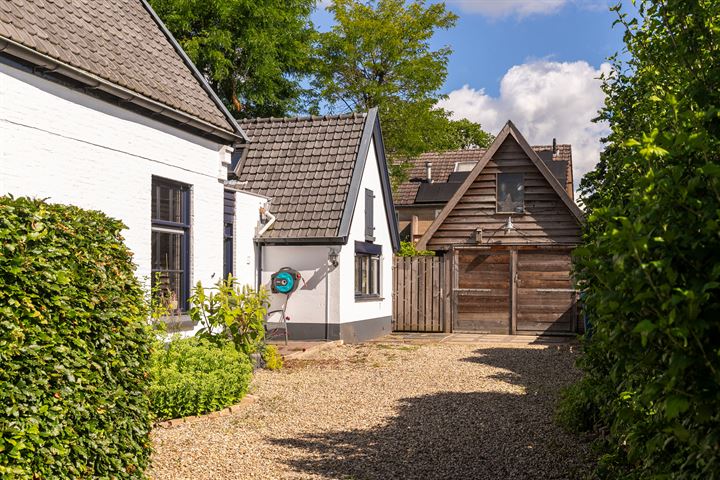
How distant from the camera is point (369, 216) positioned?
1995 centimetres

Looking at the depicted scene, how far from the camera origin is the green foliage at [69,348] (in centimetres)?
466

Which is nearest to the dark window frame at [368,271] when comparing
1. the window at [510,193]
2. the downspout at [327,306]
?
the downspout at [327,306]

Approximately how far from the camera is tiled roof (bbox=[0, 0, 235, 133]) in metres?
8.76

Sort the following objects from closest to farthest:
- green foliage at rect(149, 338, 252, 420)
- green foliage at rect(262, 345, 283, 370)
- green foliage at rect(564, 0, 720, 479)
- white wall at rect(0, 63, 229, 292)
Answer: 1. green foliage at rect(564, 0, 720, 479)
2. white wall at rect(0, 63, 229, 292)
3. green foliage at rect(149, 338, 252, 420)
4. green foliage at rect(262, 345, 283, 370)

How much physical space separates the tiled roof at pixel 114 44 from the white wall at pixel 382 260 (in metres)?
6.25

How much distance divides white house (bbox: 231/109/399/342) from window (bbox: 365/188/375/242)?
3 centimetres

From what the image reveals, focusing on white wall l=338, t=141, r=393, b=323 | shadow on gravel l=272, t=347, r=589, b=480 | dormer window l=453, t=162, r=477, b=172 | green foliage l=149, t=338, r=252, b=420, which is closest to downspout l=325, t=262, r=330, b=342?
white wall l=338, t=141, r=393, b=323

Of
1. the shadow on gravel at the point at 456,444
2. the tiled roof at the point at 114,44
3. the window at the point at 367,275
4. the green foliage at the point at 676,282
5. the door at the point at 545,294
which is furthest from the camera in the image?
the door at the point at 545,294

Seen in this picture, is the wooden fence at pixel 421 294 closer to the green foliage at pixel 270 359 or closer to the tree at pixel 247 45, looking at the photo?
the green foliage at pixel 270 359

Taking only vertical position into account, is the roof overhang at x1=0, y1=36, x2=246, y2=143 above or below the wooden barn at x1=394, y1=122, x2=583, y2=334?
above

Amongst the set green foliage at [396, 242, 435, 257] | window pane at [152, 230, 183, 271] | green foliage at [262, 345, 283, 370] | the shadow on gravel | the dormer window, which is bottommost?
the shadow on gravel

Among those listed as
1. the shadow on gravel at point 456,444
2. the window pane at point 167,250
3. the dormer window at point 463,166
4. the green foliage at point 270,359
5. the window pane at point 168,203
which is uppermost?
the dormer window at point 463,166

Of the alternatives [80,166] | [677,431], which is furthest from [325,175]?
[677,431]

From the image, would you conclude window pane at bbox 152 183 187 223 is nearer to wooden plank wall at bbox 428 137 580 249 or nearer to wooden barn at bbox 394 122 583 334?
wooden barn at bbox 394 122 583 334
